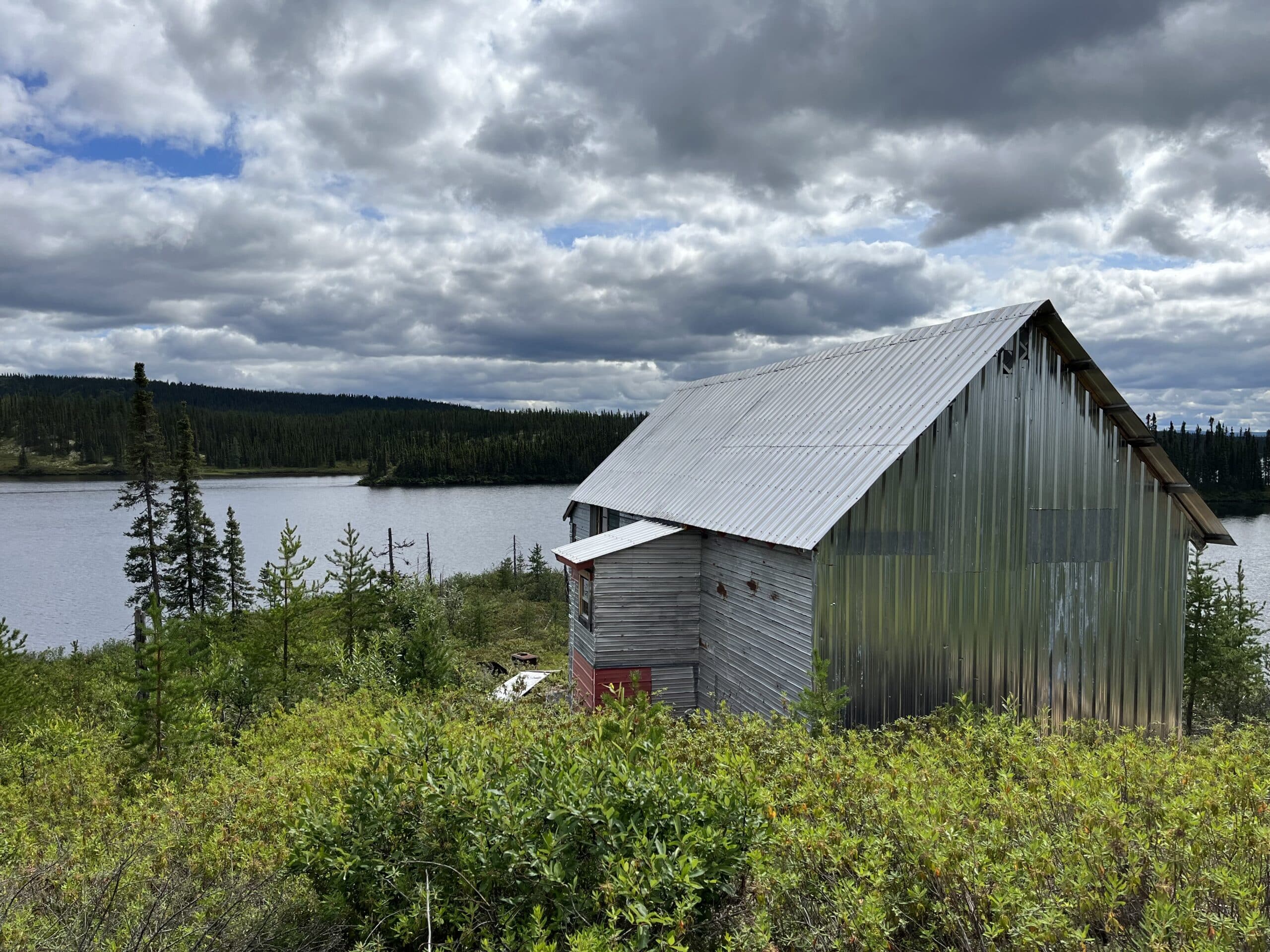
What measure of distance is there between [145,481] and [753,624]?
29174mm

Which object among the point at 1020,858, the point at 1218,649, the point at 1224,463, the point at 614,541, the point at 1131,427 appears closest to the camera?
the point at 1020,858

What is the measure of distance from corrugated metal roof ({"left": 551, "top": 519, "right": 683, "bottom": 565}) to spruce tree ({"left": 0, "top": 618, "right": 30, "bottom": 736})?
517 inches

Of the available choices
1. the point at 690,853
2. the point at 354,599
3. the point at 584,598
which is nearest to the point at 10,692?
the point at 354,599

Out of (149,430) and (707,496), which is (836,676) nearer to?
(707,496)

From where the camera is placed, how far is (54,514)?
275 feet

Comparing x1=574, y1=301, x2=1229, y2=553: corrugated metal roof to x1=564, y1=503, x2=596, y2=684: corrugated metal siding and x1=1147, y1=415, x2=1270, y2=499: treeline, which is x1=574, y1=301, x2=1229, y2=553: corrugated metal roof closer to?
A: x1=564, y1=503, x2=596, y2=684: corrugated metal siding

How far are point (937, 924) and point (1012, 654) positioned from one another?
11.4m

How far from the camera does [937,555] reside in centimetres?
1443

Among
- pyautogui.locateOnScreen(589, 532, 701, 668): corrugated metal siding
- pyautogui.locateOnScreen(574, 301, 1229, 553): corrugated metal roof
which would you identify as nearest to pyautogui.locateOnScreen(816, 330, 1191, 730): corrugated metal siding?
pyautogui.locateOnScreen(574, 301, 1229, 553): corrugated metal roof

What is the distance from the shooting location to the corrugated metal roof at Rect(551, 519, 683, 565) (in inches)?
691

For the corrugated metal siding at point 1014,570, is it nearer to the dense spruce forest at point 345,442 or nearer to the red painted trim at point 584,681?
the red painted trim at point 584,681

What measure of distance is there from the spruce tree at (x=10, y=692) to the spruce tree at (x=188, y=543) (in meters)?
14.3

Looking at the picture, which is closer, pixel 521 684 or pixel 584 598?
pixel 584 598

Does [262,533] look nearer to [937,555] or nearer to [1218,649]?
[937,555]
